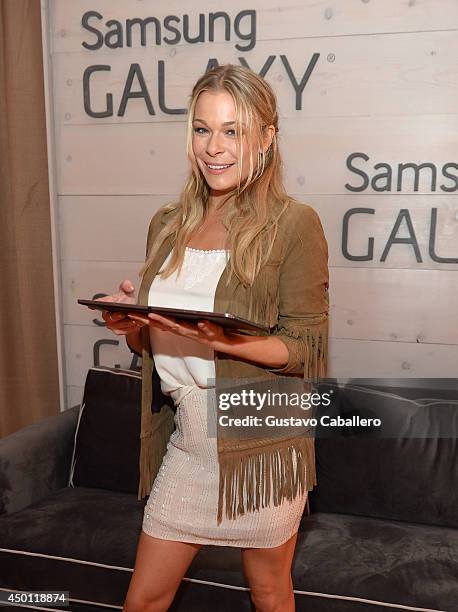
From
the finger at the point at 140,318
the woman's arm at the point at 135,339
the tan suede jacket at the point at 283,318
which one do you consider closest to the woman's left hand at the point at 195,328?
the finger at the point at 140,318

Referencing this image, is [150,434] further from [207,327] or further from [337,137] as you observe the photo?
[337,137]

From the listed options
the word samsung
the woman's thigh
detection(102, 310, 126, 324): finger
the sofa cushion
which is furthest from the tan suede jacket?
the word samsung

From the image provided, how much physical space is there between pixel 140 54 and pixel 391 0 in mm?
985

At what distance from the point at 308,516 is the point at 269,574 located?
798mm

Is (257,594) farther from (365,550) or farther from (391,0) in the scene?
(391,0)

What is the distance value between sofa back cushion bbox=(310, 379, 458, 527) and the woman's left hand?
111 cm

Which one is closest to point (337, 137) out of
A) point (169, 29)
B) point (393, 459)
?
point (169, 29)

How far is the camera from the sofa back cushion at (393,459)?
2.19m

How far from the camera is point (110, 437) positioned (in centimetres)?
246

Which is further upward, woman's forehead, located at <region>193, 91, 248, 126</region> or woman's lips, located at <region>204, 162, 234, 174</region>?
woman's forehead, located at <region>193, 91, 248, 126</region>

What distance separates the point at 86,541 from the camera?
80.0 inches

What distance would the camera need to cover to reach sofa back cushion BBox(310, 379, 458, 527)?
2.19 meters

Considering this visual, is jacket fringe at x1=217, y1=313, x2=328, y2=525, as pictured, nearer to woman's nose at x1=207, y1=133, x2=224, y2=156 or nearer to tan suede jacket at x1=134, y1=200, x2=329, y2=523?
tan suede jacket at x1=134, y1=200, x2=329, y2=523

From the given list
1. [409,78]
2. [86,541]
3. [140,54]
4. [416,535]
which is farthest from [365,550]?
[140,54]
